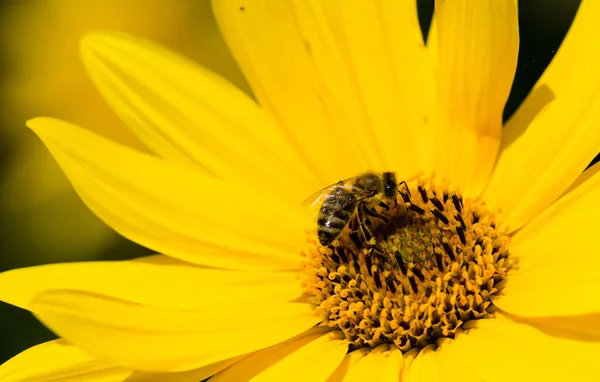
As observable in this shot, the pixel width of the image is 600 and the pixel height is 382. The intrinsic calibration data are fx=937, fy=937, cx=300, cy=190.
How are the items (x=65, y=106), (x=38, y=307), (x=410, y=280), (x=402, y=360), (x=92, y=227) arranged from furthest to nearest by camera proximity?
(x=65, y=106)
(x=92, y=227)
(x=410, y=280)
(x=402, y=360)
(x=38, y=307)

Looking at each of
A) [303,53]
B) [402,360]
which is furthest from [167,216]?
[402,360]

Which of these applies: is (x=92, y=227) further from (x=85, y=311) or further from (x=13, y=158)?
(x=85, y=311)

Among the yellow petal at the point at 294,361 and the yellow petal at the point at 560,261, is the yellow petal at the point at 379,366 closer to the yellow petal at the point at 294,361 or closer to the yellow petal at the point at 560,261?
the yellow petal at the point at 294,361

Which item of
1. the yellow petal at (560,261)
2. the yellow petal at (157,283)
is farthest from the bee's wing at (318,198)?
the yellow petal at (560,261)

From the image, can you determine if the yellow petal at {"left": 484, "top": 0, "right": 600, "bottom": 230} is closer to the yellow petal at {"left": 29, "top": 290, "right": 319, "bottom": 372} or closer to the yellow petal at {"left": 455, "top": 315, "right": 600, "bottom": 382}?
the yellow petal at {"left": 455, "top": 315, "right": 600, "bottom": 382}

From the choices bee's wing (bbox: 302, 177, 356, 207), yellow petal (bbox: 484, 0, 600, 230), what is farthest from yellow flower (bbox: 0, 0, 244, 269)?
yellow petal (bbox: 484, 0, 600, 230)

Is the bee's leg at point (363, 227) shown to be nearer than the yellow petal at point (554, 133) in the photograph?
No

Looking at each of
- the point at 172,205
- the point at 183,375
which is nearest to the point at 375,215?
the point at 172,205
